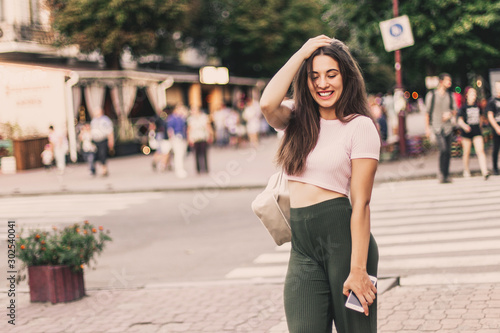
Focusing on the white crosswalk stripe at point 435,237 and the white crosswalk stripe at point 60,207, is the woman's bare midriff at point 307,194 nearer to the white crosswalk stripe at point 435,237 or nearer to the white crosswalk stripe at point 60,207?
the white crosswalk stripe at point 435,237

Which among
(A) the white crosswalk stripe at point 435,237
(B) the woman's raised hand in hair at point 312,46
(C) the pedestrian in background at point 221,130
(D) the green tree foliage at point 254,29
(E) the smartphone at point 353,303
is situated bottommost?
(A) the white crosswalk stripe at point 435,237

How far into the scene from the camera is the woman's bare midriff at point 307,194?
3051mm

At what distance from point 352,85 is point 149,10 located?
89.3 ft

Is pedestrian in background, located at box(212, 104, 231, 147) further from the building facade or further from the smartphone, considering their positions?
the smartphone

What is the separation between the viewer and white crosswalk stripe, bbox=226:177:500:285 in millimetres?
6797

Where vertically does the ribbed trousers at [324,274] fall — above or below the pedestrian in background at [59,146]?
below

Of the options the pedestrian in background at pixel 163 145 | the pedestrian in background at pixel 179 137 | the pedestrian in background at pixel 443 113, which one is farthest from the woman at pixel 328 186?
the pedestrian in background at pixel 163 145

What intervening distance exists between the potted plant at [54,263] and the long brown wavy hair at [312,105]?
3.89 m

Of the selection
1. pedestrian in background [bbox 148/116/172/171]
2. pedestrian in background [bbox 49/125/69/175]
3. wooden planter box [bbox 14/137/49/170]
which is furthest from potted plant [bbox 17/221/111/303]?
wooden planter box [bbox 14/137/49/170]

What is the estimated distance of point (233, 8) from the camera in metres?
41.9

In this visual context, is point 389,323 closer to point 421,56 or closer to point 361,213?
point 361,213

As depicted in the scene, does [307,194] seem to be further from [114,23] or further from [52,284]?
[114,23]

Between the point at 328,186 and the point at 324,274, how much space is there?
15.6 inches

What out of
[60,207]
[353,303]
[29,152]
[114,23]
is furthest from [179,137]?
[353,303]
